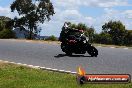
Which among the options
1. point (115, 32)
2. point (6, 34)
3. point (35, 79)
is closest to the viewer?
point (35, 79)

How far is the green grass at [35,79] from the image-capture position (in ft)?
37.7

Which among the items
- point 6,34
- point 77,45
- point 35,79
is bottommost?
point 35,79

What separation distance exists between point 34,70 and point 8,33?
142 ft

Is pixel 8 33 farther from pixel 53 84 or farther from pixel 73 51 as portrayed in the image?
pixel 53 84

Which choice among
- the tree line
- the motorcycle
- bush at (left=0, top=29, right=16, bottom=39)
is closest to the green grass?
the motorcycle

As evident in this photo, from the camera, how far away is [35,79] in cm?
1248

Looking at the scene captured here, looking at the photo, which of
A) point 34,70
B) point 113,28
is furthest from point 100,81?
point 113,28

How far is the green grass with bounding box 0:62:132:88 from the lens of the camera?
37.7 ft

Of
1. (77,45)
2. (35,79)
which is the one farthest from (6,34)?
(35,79)

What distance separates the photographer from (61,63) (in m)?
17.5

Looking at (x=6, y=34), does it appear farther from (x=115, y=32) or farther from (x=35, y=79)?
(x=35, y=79)

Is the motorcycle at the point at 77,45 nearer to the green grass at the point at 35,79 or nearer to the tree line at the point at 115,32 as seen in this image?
the green grass at the point at 35,79

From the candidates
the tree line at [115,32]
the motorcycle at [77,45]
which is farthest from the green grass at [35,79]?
the tree line at [115,32]

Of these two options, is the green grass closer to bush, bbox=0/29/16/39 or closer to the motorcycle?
the motorcycle
